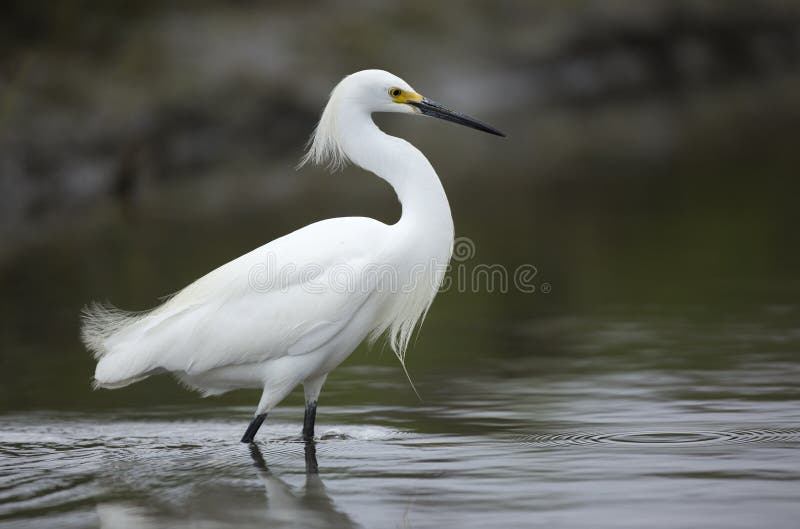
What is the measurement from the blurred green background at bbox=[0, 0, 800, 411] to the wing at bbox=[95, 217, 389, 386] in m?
1.24

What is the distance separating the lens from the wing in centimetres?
605

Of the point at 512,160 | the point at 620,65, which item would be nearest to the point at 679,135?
the point at 512,160

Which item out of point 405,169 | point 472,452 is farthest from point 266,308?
point 472,452

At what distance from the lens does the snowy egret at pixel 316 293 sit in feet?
19.9

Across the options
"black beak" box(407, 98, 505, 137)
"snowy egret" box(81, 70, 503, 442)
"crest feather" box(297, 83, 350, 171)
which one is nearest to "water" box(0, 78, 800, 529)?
"snowy egret" box(81, 70, 503, 442)

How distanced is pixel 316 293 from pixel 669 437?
1.76 meters

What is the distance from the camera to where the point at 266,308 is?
243 inches

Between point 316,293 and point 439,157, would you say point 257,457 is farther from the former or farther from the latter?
point 439,157

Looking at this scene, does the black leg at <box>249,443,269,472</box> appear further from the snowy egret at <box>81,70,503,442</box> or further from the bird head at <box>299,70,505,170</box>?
the bird head at <box>299,70,505,170</box>

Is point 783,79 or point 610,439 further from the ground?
point 783,79

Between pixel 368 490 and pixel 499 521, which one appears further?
pixel 368 490

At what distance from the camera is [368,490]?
527 centimetres

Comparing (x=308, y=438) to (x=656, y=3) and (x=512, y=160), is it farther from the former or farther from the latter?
(x=656, y=3)

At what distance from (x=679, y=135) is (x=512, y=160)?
3084mm
